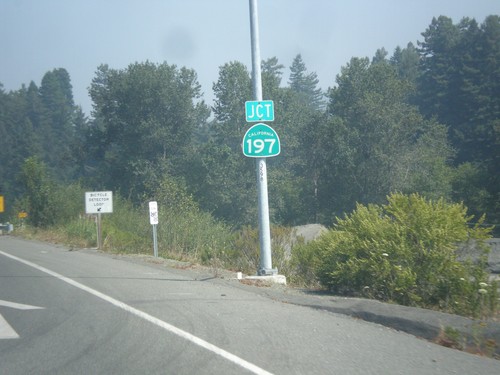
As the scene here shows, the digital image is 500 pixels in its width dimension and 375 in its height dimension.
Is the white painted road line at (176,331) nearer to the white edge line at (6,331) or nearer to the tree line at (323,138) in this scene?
the white edge line at (6,331)

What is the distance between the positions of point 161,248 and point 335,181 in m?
26.4

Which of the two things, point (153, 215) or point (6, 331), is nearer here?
point (6, 331)

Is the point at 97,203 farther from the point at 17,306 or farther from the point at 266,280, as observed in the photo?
the point at 17,306

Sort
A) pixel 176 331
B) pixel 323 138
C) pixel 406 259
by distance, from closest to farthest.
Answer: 1. pixel 176 331
2. pixel 406 259
3. pixel 323 138

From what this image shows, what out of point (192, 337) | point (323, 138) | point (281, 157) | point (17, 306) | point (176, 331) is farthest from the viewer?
point (281, 157)

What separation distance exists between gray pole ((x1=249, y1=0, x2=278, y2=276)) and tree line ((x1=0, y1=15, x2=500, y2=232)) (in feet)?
83.9

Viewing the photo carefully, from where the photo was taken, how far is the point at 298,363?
23.1 ft

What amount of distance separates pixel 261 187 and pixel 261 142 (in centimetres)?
99

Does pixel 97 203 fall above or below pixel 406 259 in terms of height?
above

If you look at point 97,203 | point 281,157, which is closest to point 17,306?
point 97,203

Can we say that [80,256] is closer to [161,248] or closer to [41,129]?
[161,248]

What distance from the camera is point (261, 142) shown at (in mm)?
14211

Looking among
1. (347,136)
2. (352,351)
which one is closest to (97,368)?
(352,351)

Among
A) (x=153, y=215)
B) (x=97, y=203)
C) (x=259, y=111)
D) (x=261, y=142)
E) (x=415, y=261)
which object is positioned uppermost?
(x=259, y=111)
